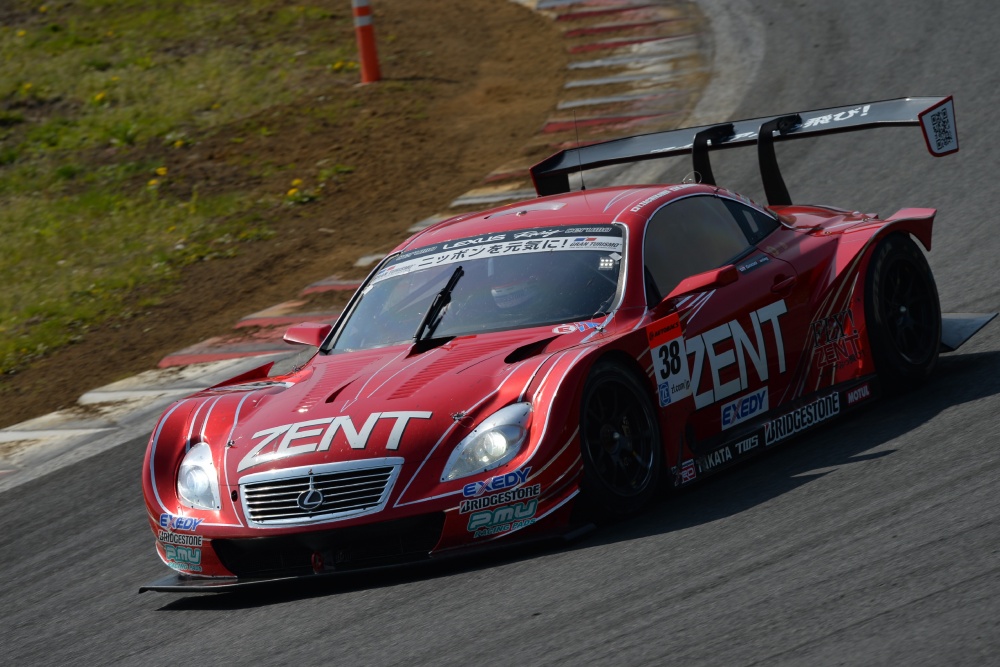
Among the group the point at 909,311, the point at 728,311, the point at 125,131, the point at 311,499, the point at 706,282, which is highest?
the point at 125,131

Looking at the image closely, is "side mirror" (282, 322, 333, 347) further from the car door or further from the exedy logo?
the exedy logo

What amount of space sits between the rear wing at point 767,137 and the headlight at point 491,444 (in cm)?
→ 299

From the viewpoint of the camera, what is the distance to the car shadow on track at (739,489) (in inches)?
207

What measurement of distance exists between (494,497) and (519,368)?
0.60 metres

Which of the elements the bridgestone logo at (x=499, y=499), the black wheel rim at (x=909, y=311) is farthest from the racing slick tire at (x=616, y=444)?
the black wheel rim at (x=909, y=311)

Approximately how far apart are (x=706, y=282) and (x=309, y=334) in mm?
1985

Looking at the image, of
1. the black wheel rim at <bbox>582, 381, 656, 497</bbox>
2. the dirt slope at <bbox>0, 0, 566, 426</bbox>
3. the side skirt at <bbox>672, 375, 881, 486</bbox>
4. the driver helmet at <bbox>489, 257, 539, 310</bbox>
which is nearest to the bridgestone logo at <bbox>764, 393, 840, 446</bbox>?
the side skirt at <bbox>672, 375, 881, 486</bbox>

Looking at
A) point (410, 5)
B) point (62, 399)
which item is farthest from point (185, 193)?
point (410, 5)

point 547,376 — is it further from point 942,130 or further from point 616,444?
point 942,130

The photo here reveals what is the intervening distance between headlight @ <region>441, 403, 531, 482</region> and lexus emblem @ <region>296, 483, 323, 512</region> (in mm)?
461

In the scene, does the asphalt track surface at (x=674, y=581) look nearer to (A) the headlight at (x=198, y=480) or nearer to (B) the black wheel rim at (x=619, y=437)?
(B) the black wheel rim at (x=619, y=437)

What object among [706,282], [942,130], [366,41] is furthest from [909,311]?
[366,41]

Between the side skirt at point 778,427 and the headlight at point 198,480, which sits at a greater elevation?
the headlight at point 198,480

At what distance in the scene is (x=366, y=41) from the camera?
15.7 m
